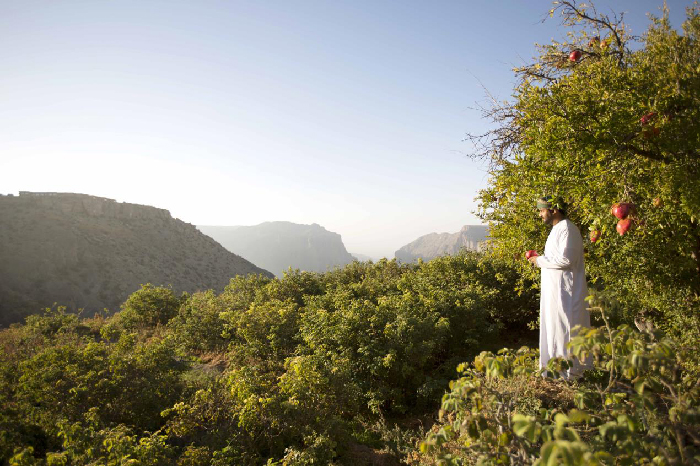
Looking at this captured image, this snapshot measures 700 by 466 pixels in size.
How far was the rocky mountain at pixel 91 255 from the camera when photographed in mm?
30578

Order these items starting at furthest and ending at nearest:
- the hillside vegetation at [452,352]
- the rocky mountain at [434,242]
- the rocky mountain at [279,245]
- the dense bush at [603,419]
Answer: the rocky mountain at [279,245] < the rocky mountain at [434,242] < the hillside vegetation at [452,352] < the dense bush at [603,419]

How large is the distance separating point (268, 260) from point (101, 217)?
8639cm

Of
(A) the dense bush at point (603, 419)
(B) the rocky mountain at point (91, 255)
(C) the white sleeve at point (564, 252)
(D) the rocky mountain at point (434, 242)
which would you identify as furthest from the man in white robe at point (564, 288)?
(D) the rocky mountain at point (434, 242)

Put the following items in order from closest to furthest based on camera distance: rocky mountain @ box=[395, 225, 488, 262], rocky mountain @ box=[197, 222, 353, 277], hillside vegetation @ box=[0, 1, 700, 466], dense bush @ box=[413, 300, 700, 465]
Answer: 1. dense bush @ box=[413, 300, 700, 465]
2. hillside vegetation @ box=[0, 1, 700, 466]
3. rocky mountain @ box=[395, 225, 488, 262]
4. rocky mountain @ box=[197, 222, 353, 277]

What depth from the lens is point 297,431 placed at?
157 inches

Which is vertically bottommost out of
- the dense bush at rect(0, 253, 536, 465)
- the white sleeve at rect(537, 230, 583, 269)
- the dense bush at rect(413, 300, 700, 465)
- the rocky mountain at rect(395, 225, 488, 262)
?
the dense bush at rect(0, 253, 536, 465)

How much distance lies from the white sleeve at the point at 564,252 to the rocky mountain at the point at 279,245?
395 ft

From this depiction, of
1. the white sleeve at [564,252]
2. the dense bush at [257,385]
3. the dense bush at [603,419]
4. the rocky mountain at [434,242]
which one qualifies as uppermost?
the rocky mountain at [434,242]

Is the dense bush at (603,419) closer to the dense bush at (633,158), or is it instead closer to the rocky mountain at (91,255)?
the dense bush at (633,158)

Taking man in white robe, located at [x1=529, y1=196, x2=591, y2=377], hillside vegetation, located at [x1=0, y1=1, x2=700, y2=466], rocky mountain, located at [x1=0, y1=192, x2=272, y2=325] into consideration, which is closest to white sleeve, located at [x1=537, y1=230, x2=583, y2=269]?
man in white robe, located at [x1=529, y1=196, x2=591, y2=377]

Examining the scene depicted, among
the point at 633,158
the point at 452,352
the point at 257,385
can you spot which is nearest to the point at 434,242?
the point at 452,352

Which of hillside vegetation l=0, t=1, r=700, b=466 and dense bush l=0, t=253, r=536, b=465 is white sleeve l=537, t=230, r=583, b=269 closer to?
hillside vegetation l=0, t=1, r=700, b=466

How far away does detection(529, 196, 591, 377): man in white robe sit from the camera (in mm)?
3590

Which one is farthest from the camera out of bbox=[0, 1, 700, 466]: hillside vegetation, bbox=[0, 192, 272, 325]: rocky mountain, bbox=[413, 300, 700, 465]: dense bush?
bbox=[0, 192, 272, 325]: rocky mountain
